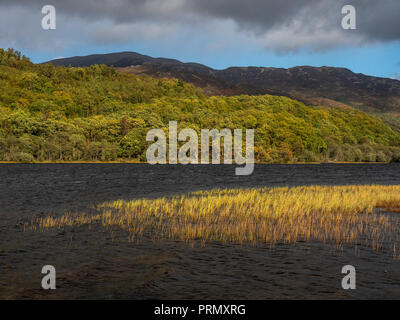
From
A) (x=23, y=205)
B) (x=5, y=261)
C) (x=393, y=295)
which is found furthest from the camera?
(x=23, y=205)

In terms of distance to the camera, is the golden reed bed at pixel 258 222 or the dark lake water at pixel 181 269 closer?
the dark lake water at pixel 181 269

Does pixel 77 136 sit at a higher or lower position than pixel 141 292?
higher

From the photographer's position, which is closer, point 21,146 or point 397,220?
point 397,220

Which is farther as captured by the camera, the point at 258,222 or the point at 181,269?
the point at 258,222

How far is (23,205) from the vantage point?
40.2m

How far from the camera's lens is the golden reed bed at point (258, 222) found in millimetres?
24250

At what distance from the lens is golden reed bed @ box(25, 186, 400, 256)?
24.2 meters

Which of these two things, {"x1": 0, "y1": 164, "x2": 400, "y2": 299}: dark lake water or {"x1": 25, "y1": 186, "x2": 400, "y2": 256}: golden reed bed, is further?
{"x1": 25, "y1": 186, "x2": 400, "y2": 256}: golden reed bed

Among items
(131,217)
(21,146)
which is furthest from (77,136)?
(131,217)

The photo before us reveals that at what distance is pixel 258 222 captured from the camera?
1134 inches

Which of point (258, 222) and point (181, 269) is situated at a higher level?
point (258, 222)
